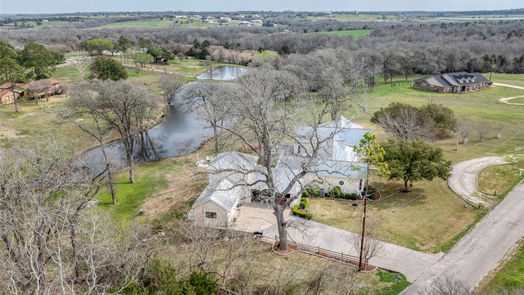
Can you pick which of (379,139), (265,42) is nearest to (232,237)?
(379,139)

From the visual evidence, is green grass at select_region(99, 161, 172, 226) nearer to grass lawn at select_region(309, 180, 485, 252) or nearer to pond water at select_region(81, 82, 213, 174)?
pond water at select_region(81, 82, 213, 174)

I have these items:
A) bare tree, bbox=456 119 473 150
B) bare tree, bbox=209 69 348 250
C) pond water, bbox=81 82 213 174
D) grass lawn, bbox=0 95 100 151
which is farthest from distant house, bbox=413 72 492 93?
grass lawn, bbox=0 95 100 151

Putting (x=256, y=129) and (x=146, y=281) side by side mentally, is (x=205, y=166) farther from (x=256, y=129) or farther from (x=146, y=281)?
(x=146, y=281)

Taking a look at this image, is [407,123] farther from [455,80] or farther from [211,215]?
[455,80]

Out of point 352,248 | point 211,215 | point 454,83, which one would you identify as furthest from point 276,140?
point 454,83

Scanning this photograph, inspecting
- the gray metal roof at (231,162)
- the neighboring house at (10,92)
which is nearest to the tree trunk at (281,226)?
the gray metal roof at (231,162)

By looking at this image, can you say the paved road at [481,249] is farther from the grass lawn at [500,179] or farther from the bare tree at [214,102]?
the bare tree at [214,102]
